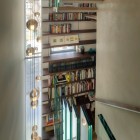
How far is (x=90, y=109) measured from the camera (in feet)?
20.6

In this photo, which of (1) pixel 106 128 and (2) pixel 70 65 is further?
(2) pixel 70 65

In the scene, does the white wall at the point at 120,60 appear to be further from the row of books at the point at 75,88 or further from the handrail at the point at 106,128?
the row of books at the point at 75,88

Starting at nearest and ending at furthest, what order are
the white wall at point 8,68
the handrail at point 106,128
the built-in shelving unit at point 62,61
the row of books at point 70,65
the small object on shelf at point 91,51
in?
1. the white wall at point 8,68
2. the handrail at point 106,128
3. the built-in shelving unit at point 62,61
4. the row of books at point 70,65
5. the small object on shelf at point 91,51

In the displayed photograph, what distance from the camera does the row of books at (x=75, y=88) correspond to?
5.72 metres

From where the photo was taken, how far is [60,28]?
542 centimetres

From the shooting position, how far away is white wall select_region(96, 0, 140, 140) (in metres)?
2.60

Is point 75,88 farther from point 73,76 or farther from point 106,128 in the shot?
point 106,128

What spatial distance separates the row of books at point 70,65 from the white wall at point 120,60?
1.58m

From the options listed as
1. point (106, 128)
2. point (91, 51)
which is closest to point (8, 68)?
point (106, 128)

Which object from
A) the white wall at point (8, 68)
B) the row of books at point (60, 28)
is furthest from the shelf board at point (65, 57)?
the white wall at point (8, 68)

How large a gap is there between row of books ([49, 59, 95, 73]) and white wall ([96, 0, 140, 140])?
5.19ft

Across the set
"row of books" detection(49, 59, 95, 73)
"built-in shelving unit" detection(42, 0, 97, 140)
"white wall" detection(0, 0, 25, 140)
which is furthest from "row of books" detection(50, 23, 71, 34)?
"white wall" detection(0, 0, 25, 140)

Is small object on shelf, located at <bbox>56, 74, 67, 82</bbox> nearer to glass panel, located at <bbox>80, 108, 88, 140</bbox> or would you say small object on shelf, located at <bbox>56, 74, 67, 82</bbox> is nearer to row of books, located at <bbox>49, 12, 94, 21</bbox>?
row of books, located at <bbox>49, 12, 94, 21</bbox>

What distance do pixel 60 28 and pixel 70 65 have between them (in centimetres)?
90
